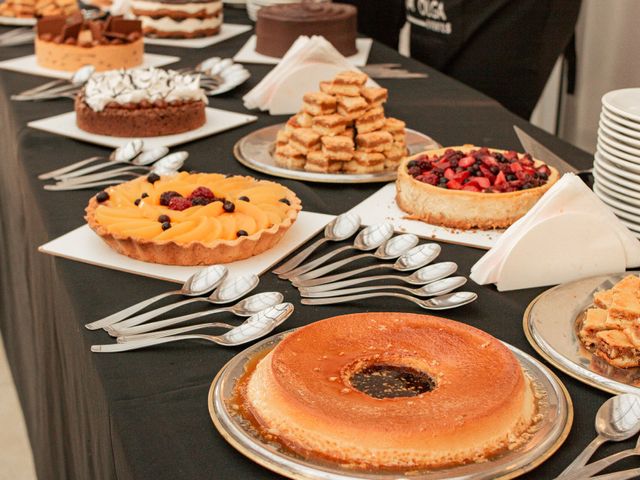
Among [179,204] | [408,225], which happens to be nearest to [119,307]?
[179,204]

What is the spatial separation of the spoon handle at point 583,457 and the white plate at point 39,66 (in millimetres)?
2266

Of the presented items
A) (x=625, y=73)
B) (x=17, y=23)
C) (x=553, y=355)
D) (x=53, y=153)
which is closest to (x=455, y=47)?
(x=625, y=73)

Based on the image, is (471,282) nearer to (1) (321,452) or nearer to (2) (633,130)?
(2) (633,130)

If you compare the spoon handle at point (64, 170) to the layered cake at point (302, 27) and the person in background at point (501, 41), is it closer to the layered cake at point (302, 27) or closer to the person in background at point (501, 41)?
the layered cake at point (302, 27)

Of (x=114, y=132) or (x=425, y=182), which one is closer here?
(x=425, y=182)

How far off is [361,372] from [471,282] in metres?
0.46

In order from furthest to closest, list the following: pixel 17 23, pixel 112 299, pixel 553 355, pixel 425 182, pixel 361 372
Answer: pixel 17 23, pixel 425 182, pixel 112 299, pixel 553 355, pixel 361 372

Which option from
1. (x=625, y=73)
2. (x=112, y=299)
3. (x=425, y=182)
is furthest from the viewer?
(x=625, y=73)

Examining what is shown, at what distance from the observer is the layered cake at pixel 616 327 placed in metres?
1.16

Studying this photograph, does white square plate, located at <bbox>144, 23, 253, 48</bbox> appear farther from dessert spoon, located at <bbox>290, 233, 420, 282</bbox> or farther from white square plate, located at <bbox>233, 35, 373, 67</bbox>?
dessert spoon, located at <bbox>290, 233, 420, 282</bbox>

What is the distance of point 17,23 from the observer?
3.59 m

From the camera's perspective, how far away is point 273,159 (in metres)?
2.08

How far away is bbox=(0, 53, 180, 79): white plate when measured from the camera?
2.87 m

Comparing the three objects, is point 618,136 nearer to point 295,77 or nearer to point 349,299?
point 349,299
